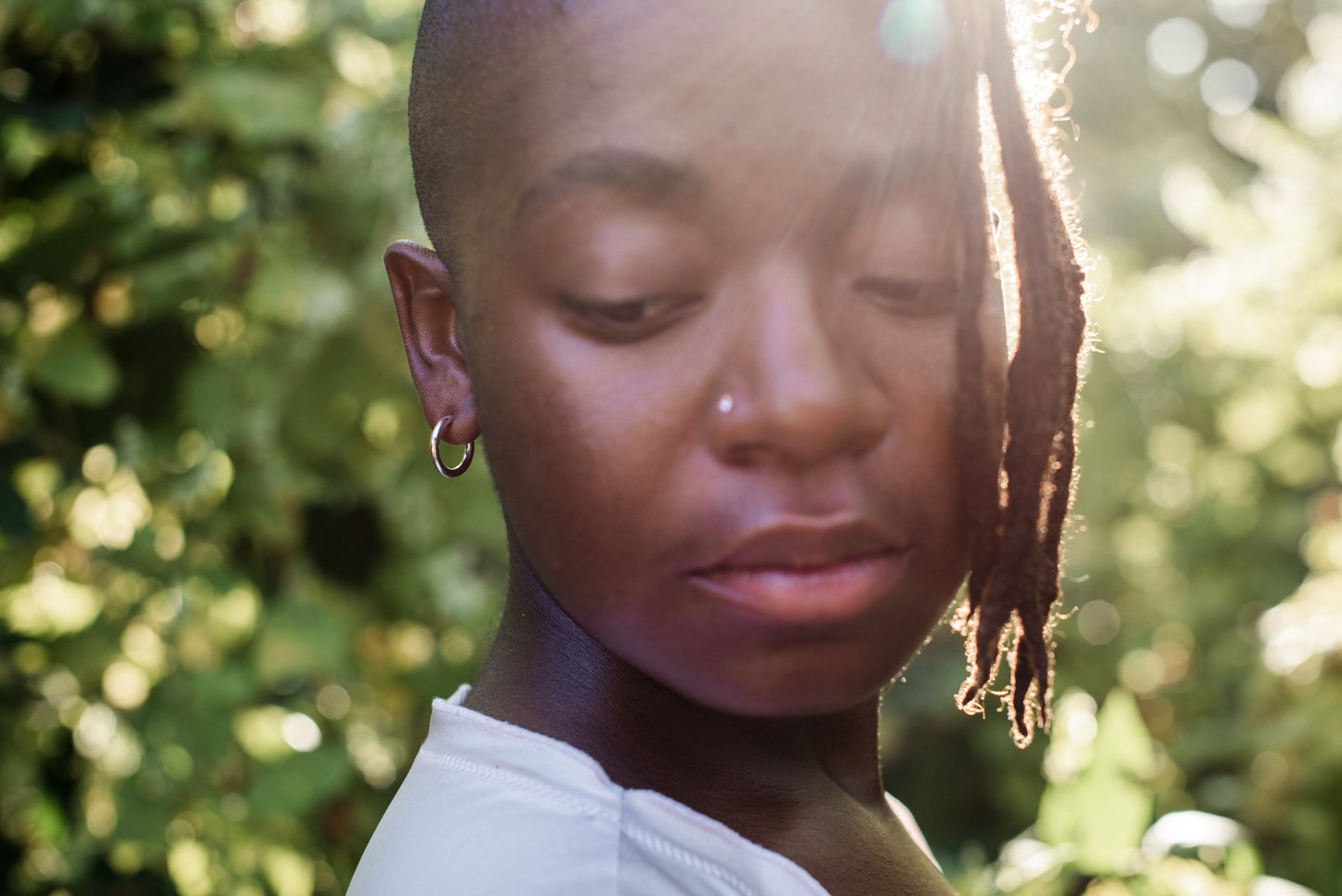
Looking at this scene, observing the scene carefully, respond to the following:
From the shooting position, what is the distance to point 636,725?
3.67 ft

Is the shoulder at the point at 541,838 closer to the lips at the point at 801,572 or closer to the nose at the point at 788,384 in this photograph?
the lips at the point at 801,572

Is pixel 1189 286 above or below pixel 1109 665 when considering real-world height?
above

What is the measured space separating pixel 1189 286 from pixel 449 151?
3896mm

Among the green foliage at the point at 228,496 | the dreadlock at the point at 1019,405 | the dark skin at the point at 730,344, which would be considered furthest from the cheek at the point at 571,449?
the green foliage at the point at 228,496

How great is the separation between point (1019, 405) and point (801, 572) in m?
0.31

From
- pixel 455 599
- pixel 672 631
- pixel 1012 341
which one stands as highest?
pixel 1012 341

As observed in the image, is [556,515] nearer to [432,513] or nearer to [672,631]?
[672,631]

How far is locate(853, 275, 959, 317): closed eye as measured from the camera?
1028 mm

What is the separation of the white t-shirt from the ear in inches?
11.5

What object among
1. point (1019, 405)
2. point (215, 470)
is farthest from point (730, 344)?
point (215, 470)

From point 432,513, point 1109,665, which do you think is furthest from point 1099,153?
point 432,513

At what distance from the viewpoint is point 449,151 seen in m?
1.15

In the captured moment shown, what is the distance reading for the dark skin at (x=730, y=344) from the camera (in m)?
0.98

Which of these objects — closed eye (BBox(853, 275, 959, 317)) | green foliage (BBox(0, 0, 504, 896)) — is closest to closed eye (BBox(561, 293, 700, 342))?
closed eye (BBox(853, 275, 959, 317))
